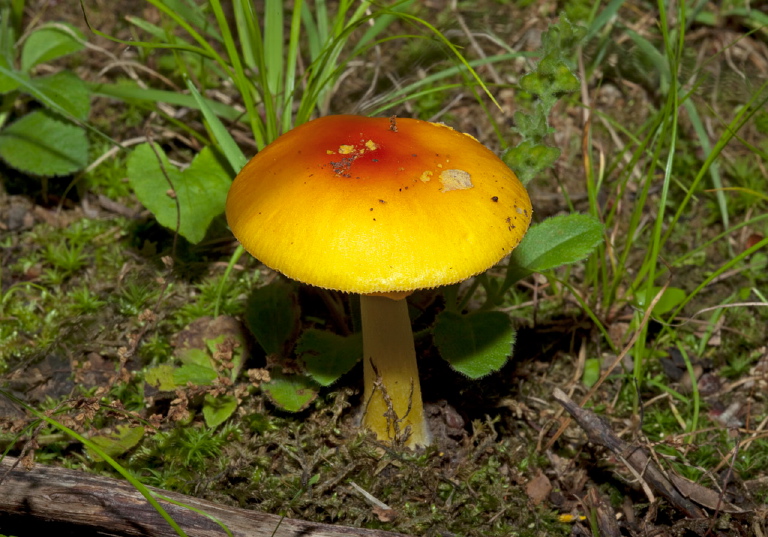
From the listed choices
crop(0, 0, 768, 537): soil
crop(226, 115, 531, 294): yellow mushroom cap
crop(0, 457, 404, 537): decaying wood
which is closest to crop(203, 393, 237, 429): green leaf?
crop(0, 0, 768, 537): soil

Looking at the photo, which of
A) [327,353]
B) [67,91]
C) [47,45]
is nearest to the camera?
[327,353]

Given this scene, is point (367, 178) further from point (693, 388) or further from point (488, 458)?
point (693, 388)

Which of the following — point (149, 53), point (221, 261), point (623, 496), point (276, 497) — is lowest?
point (623, 496)

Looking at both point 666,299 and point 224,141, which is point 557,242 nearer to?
point 666,299

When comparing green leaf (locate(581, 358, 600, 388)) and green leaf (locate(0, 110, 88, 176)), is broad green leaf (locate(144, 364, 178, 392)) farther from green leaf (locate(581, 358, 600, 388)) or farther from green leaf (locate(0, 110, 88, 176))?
green leaf (locate(581, 358, 600, 388))

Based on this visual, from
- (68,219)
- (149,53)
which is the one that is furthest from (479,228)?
(149,53)

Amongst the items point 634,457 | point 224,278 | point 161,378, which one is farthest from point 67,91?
point 634,457
